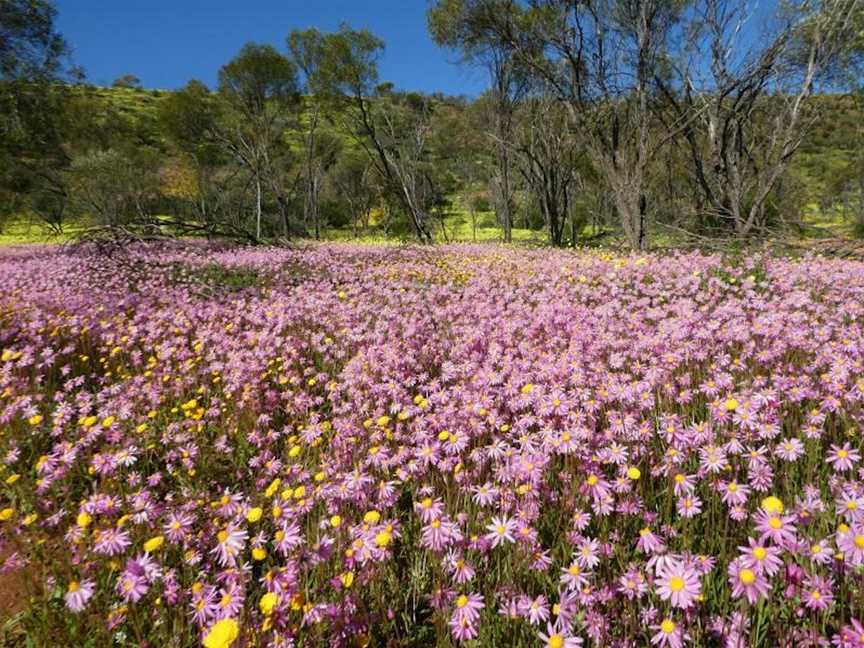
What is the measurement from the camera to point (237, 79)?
32.3 metres

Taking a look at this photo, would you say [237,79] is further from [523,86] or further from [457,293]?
[457,293]

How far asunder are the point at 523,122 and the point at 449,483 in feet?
87.9

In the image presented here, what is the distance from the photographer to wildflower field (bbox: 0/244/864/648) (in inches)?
66.4

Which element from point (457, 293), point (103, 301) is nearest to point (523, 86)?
point (457, 293)

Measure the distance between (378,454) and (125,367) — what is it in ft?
12.1

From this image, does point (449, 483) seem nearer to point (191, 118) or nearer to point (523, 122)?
point (523, 122)

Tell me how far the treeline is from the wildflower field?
8.55 meters

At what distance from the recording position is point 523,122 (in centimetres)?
2566

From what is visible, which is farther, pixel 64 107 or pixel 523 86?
pixel 523 86

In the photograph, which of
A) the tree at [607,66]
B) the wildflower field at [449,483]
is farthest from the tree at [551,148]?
the wildflower field at [449,483]

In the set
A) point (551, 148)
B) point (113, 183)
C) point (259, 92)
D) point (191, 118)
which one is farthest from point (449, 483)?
point (113, 183)

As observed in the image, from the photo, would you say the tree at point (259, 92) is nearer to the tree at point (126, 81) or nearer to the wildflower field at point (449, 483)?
the wildflower field at point (449, 483)

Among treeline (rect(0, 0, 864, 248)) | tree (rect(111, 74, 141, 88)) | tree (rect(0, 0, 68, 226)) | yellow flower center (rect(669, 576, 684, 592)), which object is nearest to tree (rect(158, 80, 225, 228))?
treeline (rect(0, 0, 864, 248))

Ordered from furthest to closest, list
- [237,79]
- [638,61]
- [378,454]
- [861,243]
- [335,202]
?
[335,202]
[237,79]
[638,61]
[861,243]
[378,454]
